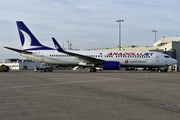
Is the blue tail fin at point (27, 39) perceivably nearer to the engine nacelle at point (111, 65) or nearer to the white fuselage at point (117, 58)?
the white fuselage at point (117, 58)

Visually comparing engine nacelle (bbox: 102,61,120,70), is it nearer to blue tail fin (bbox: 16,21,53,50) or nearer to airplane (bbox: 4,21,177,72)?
airplane (bbox: 4,21,177,72)

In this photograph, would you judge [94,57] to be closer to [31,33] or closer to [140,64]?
[140,64]

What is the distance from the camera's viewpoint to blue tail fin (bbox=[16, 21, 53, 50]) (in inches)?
1708

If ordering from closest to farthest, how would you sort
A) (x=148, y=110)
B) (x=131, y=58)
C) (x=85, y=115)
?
(x=85, y=115), (x=148, y=110), (x=131, y=58)

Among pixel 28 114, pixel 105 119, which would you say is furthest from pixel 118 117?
pixel 28 114

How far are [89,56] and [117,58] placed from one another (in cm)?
427

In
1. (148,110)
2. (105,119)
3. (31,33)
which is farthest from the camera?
(31,33)

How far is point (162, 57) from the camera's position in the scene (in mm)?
42000

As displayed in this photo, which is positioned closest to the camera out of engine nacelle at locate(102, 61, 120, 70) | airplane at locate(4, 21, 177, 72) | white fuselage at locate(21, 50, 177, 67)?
engine nacelle at locate(102, 61, 120, 70)

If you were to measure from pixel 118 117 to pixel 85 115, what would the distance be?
0.86 meters

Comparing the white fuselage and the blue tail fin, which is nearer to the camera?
the white fuselage

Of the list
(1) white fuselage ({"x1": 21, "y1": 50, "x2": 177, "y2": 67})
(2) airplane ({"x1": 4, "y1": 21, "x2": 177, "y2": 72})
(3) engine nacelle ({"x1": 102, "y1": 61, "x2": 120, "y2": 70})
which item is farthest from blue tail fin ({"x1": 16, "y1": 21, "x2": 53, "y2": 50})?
(3) engine nacelle ({"x1": 102, "y1": 61, "x2": 120, "y2": 70})

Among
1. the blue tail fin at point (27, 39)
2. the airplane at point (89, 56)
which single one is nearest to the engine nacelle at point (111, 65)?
the airplane at point (89, 56)

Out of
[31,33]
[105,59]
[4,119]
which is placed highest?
[31,33]
